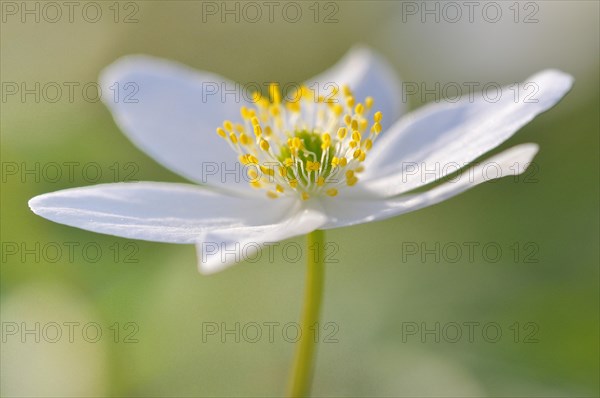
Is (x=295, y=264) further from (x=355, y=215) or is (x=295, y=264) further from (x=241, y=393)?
(x=355, y=215)

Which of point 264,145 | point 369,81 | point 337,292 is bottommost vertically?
point 337,292

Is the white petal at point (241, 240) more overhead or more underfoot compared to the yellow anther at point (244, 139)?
more underfoot

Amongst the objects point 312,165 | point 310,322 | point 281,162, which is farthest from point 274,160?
point 310,322

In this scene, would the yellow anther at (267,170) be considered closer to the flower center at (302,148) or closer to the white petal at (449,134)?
the flower center at (302,148)

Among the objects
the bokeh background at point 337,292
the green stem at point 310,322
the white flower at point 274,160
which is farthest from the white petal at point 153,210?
the bokeh background at point 337,292

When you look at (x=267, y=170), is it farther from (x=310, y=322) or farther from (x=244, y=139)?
(x=310, y=322)
